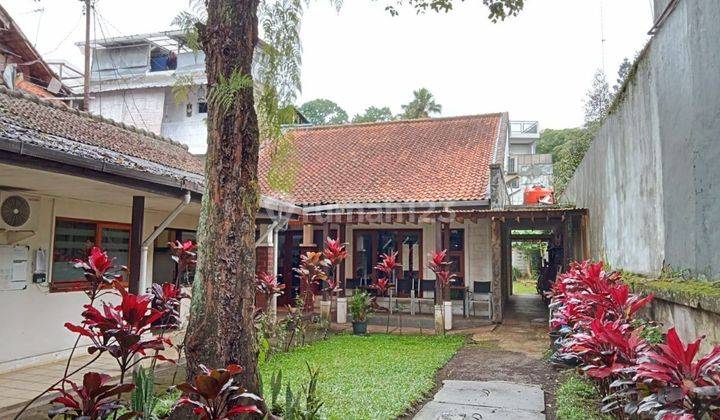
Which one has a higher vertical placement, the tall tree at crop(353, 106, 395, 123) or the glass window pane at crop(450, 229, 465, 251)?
the tall tree at crop(353, 106, 395, 123)

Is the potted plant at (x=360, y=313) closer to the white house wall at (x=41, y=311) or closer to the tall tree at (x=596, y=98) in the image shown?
the white house wall at (x=41, y=311)

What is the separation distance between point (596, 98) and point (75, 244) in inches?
721

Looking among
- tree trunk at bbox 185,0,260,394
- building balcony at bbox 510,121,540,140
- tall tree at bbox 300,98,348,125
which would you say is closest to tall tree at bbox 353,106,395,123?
tall tree at bbox 300,98,348,125

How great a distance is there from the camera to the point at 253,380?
11.1 ft

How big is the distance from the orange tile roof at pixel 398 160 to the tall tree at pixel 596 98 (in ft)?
15.8

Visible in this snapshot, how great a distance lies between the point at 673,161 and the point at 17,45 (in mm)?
14985

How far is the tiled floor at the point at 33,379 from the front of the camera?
16.5 feet

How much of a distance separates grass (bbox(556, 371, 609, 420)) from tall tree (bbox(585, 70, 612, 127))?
14.5m

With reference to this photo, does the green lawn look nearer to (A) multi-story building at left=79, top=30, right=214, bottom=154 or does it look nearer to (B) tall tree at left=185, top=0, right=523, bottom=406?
(B) tall tree at left=185, top=0, right=523, bottom=406

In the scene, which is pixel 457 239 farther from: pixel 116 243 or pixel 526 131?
pixel 526 131

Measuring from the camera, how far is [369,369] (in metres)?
6.52

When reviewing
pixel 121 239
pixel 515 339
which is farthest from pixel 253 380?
pixel 515 339

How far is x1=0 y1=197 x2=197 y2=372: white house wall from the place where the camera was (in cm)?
635

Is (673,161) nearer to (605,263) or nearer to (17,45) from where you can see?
(605,263)
